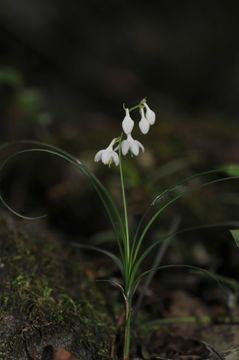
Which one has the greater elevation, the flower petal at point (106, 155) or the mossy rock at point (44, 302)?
the flower petal at point (106, 155)

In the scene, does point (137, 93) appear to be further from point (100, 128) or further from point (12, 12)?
point (100, 128)

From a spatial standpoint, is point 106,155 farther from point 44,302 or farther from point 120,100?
point 120,100

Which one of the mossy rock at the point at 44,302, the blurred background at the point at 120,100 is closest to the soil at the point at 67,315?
the mossy rock at the point at 44,302

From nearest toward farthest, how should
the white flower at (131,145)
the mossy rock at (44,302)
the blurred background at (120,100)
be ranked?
the mossy rock at (44,302) → the white flower at (131,145) → the blurred background at (120,100)

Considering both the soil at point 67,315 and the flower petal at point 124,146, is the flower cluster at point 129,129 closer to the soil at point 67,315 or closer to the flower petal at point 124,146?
the flower petal at point 124,146

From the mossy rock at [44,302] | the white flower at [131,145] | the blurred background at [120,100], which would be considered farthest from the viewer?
the blurred background at [120,100]
